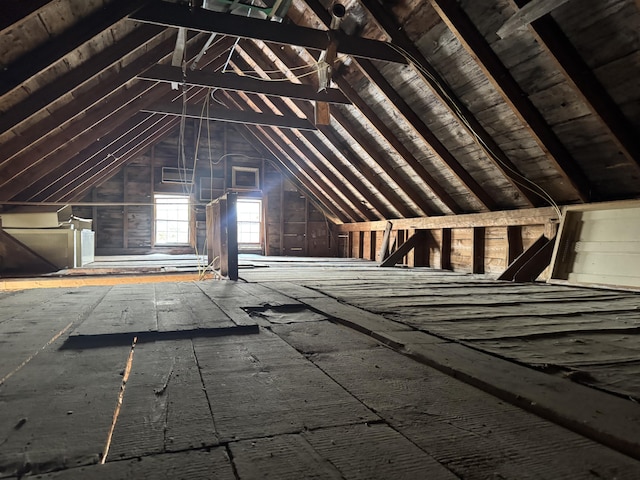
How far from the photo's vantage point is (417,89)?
14.5 feet

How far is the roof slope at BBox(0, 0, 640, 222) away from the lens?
293 cm

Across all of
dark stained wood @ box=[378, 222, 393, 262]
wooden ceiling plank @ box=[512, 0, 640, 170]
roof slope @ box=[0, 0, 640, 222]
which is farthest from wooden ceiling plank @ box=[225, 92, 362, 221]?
wooden ceiling plank @ box=[512, 0, 640, 170]

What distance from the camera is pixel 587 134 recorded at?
351cm

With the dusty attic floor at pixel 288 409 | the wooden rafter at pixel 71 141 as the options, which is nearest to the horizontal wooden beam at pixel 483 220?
the dusty attic floor at pixel 288 409

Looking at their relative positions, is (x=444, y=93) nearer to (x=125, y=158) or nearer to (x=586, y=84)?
(x=586, y=84)

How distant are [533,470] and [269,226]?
947 centimetres

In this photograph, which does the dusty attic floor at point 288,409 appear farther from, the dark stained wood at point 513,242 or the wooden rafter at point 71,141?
the dark stained wood at point 513,242

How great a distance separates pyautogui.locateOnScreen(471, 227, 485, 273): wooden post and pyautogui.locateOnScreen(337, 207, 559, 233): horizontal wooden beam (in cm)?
14

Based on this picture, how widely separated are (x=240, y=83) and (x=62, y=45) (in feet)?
7.79

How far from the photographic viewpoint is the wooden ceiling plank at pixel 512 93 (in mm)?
3346

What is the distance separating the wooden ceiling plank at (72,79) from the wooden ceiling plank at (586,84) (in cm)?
321

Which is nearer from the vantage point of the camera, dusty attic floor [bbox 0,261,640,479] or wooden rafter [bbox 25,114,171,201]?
dusty attic floor [bbox 0,261,640,479]

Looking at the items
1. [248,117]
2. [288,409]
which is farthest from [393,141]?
[288,409]

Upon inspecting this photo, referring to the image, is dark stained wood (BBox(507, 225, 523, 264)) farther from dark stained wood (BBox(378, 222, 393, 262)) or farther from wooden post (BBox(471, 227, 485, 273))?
dark stained wood (BBox(378, 222, 393, 262))
